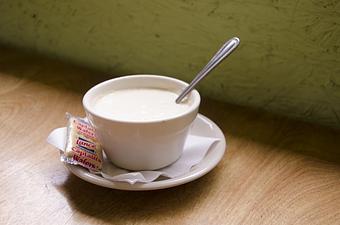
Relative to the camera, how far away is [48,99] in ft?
2.66

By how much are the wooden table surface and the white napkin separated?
23mm

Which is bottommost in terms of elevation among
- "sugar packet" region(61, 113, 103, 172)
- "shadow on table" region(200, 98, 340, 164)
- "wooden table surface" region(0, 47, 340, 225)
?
"shadow on table" region(200, 98, 340, 164)

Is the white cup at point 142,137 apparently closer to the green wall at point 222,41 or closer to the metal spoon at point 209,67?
the metal spoon at point 209,67

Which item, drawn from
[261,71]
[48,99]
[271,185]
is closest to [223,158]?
[271,185]

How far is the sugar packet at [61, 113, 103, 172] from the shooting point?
0.57 metres

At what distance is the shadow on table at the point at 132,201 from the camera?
539mm

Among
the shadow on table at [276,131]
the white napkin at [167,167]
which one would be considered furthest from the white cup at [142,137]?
the shadow on table at [276,131]

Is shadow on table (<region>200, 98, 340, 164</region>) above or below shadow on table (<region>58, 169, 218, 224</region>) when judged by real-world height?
below

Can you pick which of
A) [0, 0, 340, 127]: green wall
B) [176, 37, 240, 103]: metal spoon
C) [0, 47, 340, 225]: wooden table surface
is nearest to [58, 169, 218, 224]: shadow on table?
[0, 47, 340, 225]: wooden table surface

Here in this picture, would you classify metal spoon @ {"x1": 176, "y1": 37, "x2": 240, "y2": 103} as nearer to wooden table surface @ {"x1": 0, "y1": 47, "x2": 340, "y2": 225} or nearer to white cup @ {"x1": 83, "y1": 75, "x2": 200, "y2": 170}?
white cup @ {"x1": 83, "y1": 75, "x2": 200, "y2": 170}

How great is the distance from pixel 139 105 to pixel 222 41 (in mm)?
250

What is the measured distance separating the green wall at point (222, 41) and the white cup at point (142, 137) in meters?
0.21

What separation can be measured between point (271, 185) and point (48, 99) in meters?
0.42

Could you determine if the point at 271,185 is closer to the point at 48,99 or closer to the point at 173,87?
the point at 173,87
